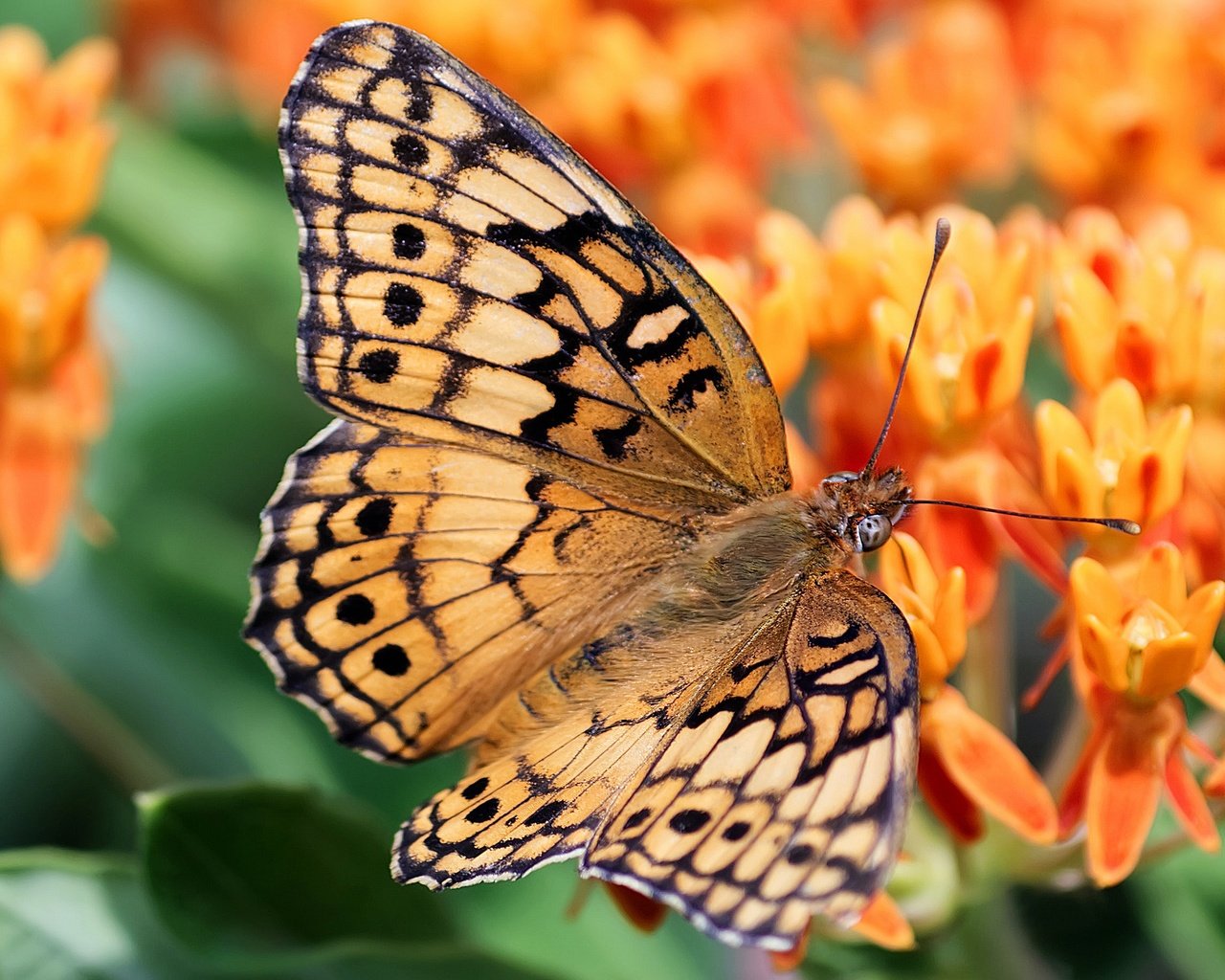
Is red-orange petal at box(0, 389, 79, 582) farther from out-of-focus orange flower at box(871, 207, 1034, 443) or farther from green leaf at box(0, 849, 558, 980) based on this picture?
out-of-focus orange flower at box(871, 207, 1034, 443)

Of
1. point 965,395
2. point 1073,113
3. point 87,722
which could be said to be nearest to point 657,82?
point 1073,113

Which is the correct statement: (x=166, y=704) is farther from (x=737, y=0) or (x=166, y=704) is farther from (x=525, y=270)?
(x=737, y=0)

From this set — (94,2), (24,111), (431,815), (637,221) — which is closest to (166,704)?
(24,111)

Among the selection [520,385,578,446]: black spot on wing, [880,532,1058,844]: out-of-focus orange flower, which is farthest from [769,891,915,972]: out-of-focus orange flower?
[520,385,578,446]: black spot on wing

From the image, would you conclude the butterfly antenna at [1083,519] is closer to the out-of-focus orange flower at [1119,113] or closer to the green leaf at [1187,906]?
the green leaf at [1187,906]

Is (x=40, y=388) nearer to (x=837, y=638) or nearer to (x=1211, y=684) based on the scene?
(x=837, y=638)

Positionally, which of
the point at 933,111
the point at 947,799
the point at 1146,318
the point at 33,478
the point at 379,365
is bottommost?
the point at 947,799
